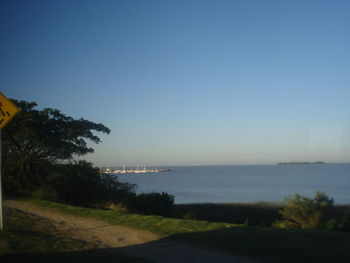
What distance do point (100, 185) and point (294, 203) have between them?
10339mm

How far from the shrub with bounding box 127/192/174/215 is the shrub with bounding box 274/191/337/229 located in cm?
530

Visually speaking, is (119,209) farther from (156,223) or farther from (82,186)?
(156,223)

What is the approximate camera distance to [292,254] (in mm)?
6684

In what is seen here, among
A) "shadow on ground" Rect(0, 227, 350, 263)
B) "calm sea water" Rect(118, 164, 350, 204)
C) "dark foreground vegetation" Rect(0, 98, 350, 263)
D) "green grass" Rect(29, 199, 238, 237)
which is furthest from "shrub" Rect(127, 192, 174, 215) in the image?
"calm sea water" Rect(118, 164, 350, 204)

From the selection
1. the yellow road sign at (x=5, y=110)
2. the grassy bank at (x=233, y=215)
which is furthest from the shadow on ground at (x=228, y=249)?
the grassy bank at (x=233, y=215)

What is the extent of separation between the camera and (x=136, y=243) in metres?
7.87

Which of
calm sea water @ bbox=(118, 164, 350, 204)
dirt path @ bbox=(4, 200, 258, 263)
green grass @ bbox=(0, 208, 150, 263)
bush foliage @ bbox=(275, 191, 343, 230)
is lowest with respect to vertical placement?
calm sea water @ bbox=(118, 164, 350, 204)

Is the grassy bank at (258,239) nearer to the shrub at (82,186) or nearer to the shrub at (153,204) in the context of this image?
the shrub at (153,204)

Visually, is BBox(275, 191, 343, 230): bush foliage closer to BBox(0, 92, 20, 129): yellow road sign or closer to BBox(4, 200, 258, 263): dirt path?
BBox(4, 200, 258, 263): dirt path

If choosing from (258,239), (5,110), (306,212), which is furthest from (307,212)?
(5,110)

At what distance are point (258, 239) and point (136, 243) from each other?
8.70 ft

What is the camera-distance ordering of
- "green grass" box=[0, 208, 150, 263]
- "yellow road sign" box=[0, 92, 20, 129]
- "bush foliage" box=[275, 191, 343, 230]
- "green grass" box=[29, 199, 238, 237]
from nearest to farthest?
"green grass" box=[0, 208, 150, 263], "yellow road sign" box=[0, 92, 20, 129], "green grass" box=[29, 199, 238, 237], "bush foliage" box=[275, 191, 343, 230]

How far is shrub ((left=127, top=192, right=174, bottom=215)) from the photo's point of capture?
17656 mm

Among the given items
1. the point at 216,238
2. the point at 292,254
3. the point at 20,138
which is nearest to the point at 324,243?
the point at 292,254
